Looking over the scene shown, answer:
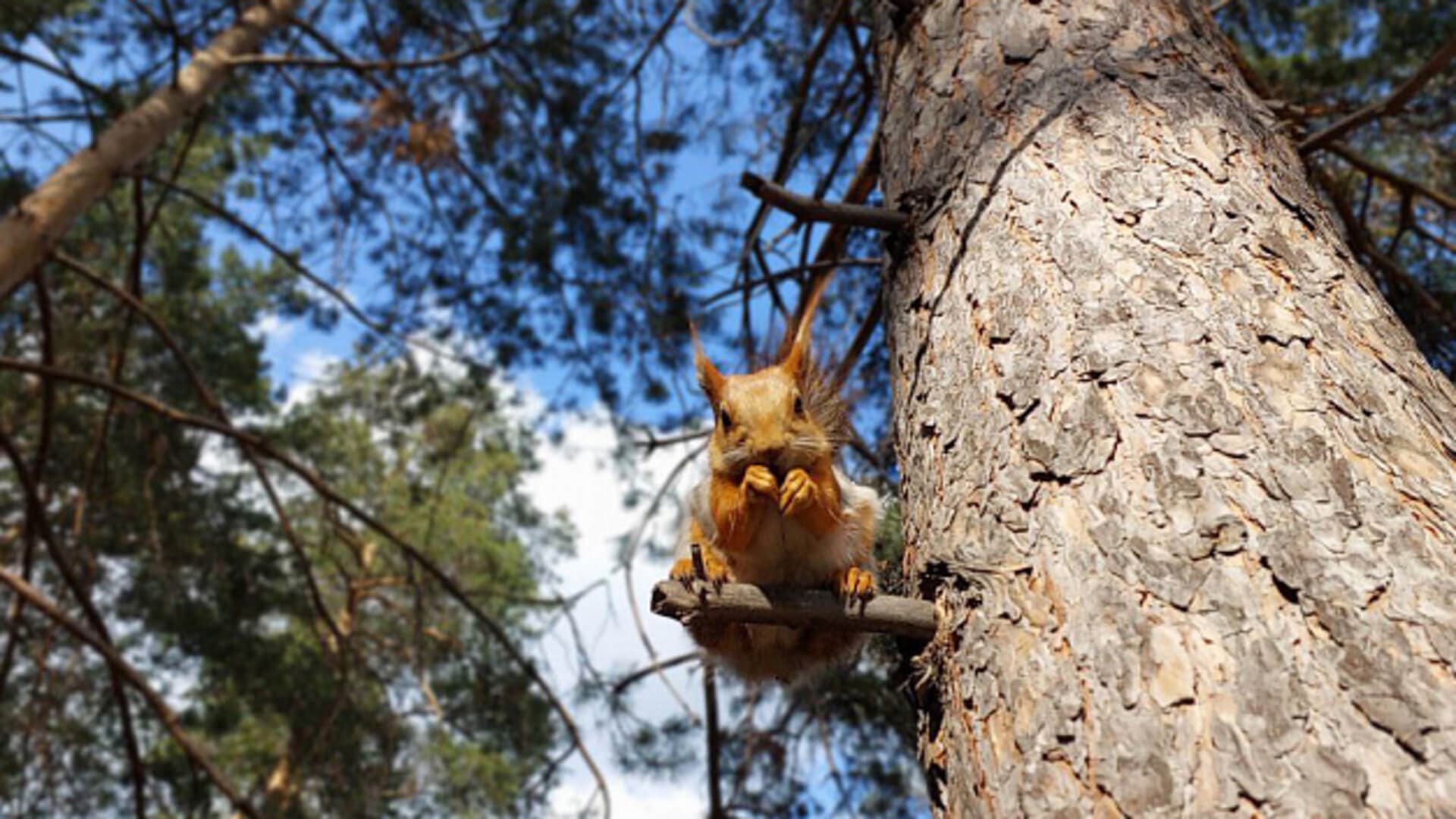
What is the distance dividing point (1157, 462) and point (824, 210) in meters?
0.78

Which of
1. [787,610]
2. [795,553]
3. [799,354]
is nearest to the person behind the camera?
[787,610]

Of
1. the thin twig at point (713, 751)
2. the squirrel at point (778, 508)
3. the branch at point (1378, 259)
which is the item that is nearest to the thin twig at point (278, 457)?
the thin twig at point (713, 751)

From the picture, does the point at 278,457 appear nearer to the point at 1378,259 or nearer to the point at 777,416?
the point at 777,416

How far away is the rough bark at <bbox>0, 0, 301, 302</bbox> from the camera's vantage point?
364cm

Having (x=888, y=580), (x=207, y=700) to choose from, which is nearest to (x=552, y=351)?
(x=888, y=580)

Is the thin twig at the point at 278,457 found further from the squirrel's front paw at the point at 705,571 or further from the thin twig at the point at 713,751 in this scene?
the squirrel's front paw at the point at 705,571

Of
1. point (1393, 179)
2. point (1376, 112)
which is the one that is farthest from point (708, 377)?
point (1393, 179)

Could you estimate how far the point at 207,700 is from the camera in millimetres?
9891

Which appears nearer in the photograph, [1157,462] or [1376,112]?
[1157,462]

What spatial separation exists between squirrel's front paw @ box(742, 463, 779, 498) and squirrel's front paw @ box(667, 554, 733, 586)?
0.43 ft

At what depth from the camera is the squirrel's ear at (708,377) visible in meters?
1.71

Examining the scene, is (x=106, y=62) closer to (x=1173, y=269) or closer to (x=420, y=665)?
(x=420, y=665)

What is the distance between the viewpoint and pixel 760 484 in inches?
57.5

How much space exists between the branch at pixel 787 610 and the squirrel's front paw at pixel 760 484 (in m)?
0.20
